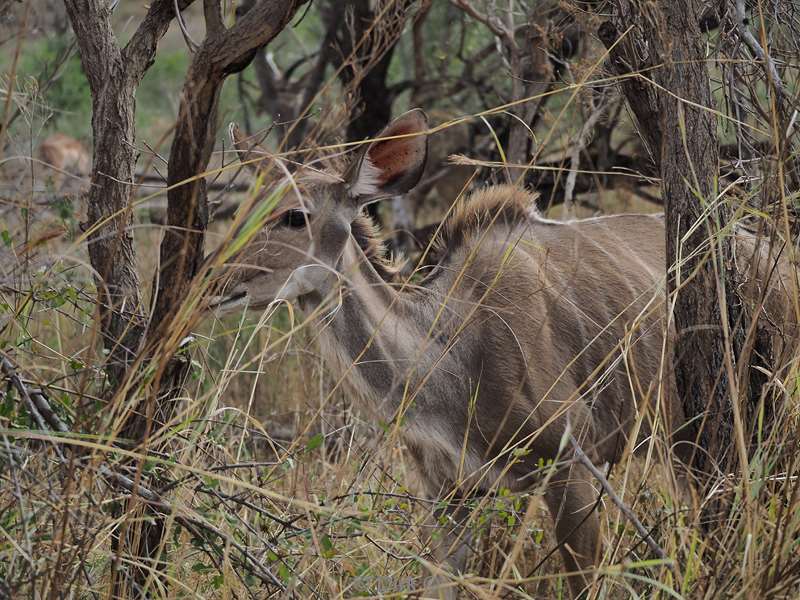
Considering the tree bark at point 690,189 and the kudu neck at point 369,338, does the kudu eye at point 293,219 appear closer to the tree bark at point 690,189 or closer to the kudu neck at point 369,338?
the kudu neck at point 369,338

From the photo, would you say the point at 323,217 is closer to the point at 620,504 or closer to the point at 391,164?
the point at 391,164

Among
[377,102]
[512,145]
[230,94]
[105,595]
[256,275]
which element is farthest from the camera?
[230,94]

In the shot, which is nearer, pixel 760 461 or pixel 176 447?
pixel 760 461

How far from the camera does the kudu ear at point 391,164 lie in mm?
2893

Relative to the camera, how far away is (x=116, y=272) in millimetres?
2424

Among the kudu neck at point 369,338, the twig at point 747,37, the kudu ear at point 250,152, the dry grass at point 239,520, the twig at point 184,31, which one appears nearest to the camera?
the dry grass at point 239,520

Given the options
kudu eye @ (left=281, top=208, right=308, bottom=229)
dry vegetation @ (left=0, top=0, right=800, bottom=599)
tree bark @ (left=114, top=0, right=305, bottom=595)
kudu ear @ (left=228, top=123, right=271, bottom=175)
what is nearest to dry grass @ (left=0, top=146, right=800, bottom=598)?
dry vegetation @ (left=0, top=0, right=800, bottom=599)

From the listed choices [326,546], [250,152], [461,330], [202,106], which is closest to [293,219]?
[461,330]

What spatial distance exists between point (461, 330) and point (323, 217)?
0.49 m

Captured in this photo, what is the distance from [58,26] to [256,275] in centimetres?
347

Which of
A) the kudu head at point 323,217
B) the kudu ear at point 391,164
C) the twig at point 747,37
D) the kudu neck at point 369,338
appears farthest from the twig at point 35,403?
the twig at point 747,37

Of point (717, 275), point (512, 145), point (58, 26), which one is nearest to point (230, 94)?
point (58, 26)

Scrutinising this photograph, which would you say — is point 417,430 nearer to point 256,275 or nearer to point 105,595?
point 256,275

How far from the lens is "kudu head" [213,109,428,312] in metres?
2.83
